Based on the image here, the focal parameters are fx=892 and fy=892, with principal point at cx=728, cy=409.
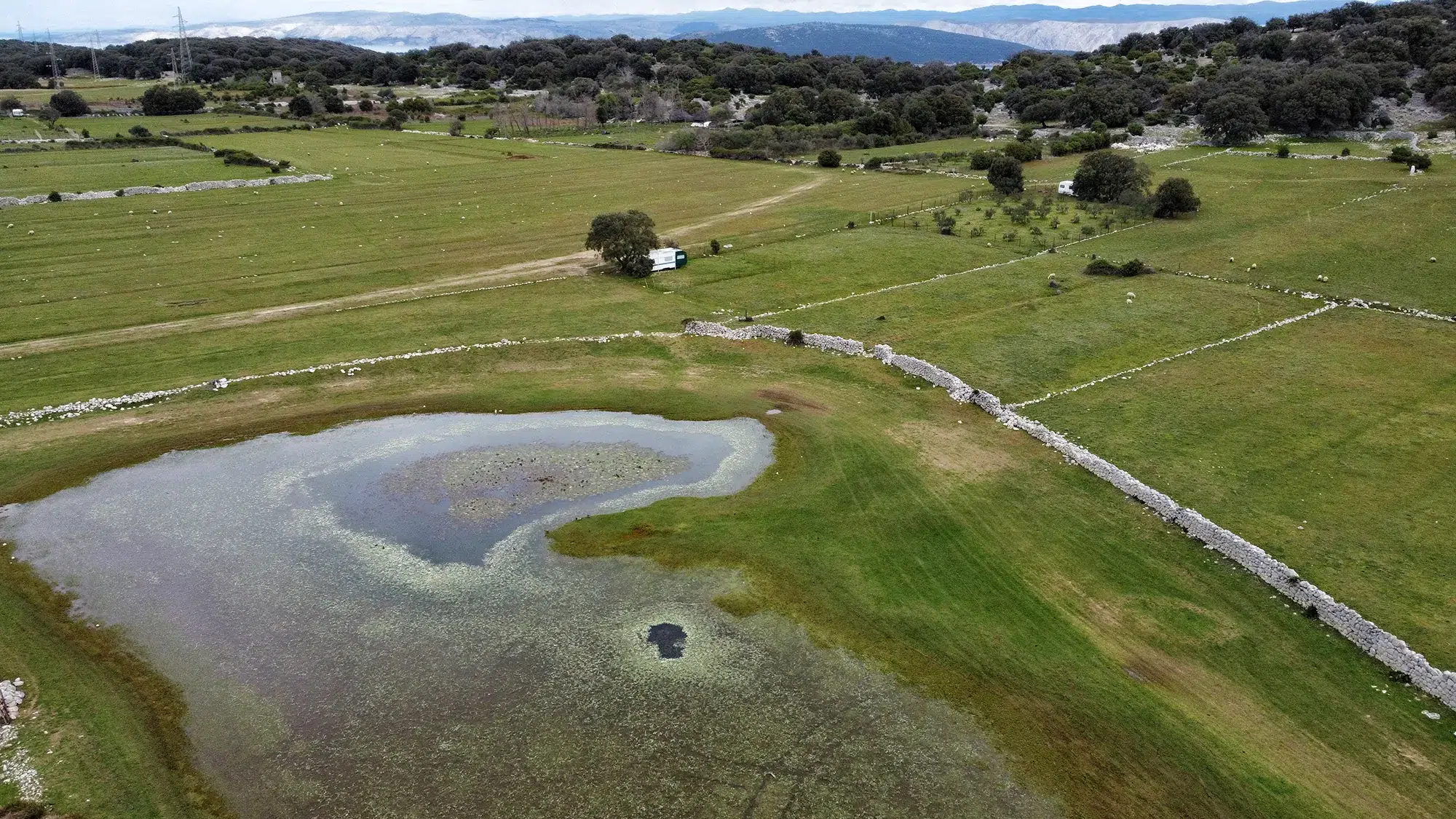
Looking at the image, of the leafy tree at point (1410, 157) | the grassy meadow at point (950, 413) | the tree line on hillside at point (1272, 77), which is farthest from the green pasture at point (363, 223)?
the tree line on hillside at point (1272, 77)

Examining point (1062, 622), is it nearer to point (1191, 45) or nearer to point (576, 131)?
point (576, 131)

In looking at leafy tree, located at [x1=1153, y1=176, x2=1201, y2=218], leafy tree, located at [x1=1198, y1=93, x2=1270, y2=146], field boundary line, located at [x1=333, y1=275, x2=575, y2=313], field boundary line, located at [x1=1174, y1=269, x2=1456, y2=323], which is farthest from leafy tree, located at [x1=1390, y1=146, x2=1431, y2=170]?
field boundary line, located at [x1=333, y1=275, x2=575, y2=313]

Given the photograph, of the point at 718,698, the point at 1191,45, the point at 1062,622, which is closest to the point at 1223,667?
the point at 1062,622

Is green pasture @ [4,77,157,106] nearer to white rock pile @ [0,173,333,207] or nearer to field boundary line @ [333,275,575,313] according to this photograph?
white rock pile @ [0,173,333,207]

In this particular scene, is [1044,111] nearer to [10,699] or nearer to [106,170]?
[106,170]

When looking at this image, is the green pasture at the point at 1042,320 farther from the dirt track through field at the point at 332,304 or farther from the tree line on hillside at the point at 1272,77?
the tree line on hillside at the point at 1272,77
